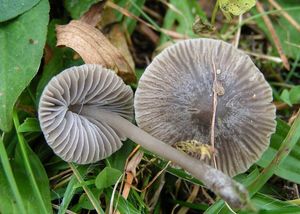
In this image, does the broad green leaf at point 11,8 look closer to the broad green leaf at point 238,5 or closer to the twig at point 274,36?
the broad green leaf at point 238,5

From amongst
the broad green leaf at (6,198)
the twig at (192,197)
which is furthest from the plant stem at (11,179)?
the twig at (192,197)

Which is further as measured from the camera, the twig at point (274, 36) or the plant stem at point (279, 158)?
the twig at point (274, 36)

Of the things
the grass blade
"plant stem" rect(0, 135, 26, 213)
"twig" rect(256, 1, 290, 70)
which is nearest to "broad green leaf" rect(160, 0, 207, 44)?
"twig" rect(256, 1, 290, 70)

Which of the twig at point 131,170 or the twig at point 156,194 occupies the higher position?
the twig at point 131,170

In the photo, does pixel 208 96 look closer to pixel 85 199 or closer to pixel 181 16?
pixel 85 199

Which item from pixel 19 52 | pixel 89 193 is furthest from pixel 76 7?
pixel 89 193

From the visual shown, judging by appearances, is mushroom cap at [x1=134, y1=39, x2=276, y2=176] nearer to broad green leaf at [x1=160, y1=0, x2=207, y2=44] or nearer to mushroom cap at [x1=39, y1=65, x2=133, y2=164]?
mushroom cap at [x1=39, y1=65, x2=133, y2=164]

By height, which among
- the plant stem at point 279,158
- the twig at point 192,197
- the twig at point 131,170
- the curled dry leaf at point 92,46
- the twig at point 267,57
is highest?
the curled dry leaf at point 92,46
